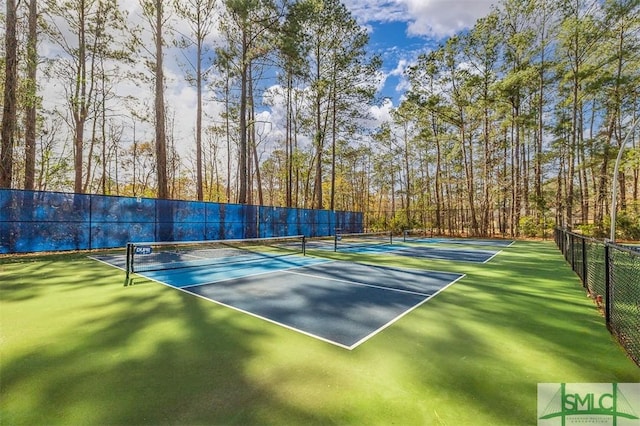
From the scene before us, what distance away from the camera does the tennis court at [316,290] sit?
3.76 m

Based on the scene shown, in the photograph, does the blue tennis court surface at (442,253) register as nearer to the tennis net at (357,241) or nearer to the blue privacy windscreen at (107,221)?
the tennis net at (357,241)

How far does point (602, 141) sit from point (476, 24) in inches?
502

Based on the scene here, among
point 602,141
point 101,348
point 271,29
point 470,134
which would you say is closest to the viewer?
point 101,348

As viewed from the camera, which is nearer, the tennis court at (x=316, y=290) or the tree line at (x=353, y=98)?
the tennis court at (x=316, y=290)

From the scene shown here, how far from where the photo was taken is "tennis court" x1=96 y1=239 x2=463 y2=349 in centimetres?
376

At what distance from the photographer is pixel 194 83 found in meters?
17.2

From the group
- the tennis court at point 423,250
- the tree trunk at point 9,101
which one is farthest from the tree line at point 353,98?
the tennis court at point 423,250

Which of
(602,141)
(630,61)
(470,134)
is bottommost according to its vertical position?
(602,141)

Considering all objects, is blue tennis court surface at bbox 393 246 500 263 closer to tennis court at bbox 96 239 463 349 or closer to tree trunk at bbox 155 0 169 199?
tennis court at bbox 96 239 463 349

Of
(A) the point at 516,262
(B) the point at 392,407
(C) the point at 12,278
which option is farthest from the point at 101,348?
(A) the point at 516,262

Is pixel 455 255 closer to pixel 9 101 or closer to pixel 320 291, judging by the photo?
pixel 320 291

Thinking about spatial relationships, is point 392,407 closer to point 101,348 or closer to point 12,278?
point 101,348

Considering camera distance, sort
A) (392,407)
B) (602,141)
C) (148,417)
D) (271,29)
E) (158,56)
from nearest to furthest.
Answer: (148,417), (392,407), (158,56), (271,29), (602,141)

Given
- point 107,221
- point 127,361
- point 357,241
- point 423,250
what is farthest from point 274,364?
point 357,241
